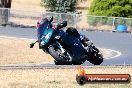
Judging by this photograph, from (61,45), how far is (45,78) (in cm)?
144

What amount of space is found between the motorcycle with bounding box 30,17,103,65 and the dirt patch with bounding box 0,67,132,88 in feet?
1.28

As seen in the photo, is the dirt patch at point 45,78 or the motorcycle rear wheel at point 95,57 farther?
the motorcycle rear wheel at point 95,57

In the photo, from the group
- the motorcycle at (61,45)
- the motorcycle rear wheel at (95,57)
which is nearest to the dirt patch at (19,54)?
the motorcycle rear wheel at (95,57)

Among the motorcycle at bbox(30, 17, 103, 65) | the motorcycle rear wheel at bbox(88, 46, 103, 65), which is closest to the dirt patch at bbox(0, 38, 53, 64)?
the motorcycle rear wheel at bbox(88, 46, 103, 65)

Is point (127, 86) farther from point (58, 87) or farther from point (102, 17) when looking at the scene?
point (102, 17)

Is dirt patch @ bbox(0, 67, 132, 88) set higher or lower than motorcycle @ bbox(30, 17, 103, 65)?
lower

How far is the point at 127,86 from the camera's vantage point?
10898 mm

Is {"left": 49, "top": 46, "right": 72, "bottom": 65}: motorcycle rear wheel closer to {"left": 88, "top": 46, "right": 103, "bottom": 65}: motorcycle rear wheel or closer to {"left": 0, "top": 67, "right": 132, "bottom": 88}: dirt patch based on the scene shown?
{"left": 0, "top": 67, "right": 132, "bottom": 88}: dirt patch

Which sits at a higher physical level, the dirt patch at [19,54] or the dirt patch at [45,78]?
the dirt patch at [45,78]

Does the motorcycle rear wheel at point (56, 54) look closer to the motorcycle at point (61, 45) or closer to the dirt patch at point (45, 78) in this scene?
the motorcycle at point (61, 45)

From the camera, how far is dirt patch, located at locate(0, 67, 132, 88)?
1078 cm

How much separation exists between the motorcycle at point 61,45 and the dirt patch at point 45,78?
391 mm

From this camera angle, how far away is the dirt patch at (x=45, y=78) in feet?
35.4

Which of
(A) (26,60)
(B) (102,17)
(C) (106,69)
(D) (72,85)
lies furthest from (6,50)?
(B) (102,17)
